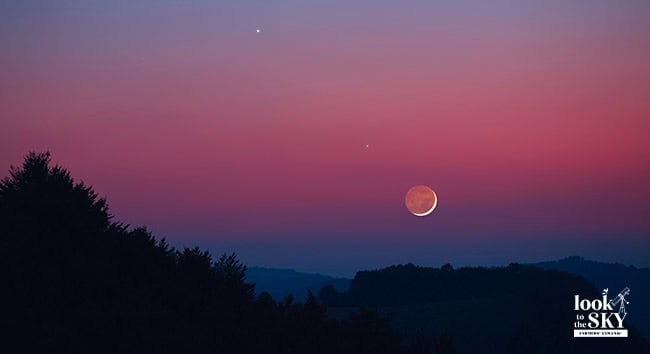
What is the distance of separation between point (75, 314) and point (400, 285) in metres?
174

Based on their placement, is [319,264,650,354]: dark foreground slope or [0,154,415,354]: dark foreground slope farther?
[319,264,650,354]: dark foreground slope

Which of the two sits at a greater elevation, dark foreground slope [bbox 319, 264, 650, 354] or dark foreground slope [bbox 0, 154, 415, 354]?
dark foreground slope [bbox 319, 264, 650, 354]

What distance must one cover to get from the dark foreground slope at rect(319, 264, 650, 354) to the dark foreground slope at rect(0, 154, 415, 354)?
79299mm

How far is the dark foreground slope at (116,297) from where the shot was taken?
2600cm

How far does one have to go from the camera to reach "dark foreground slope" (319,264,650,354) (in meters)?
132

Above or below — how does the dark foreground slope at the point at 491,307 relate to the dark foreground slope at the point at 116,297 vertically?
above

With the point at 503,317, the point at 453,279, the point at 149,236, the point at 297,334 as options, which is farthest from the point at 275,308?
the point at 453,279

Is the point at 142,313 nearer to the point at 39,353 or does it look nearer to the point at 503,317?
the point at 39,353

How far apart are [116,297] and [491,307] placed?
135051 mm

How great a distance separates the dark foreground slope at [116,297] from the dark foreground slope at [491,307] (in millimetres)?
79299

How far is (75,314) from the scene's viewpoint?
27.4 meters

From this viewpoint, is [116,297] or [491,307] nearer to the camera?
[116,297]

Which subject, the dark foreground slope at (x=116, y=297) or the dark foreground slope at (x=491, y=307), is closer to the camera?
the dark foreground slope at (x=116, y=297)

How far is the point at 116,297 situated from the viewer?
30.8 meters
